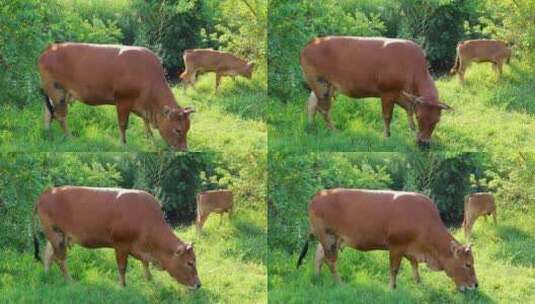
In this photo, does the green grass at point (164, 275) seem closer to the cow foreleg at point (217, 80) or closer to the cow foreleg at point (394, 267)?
the cow foreleg at point (394, 267)

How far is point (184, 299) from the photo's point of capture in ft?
42.8

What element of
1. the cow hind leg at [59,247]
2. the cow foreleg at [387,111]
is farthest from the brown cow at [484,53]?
the cow hind leg at [59,247]

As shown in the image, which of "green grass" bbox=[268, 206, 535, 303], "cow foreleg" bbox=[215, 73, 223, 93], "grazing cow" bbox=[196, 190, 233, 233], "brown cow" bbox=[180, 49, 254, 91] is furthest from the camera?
"cow foreleg" bbox=[215, 73, 223, 93]

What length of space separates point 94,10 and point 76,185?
A: 152 centimetres

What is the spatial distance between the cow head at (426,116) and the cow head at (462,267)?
92cm

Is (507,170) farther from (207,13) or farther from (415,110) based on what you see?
(207,13)

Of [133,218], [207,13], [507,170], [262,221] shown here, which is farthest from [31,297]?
[507,170]

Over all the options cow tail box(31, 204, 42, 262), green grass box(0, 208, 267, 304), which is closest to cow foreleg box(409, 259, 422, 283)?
green grass box(0, 208, 267, 304)

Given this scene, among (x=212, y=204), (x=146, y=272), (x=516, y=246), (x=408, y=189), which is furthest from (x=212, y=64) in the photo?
(x=516, y=246)

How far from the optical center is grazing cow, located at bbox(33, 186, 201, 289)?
13.1 m

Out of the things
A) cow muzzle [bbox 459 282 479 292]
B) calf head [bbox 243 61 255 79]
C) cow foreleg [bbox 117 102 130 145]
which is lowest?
cow muzzle [bbox 459 282 479 292]

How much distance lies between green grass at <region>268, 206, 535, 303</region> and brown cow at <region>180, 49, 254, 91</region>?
1578mm

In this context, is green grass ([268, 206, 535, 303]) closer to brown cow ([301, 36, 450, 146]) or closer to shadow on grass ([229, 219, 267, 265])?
shadow on grass ([229, 219, 267, 265])

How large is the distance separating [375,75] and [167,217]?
2.11m
